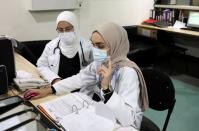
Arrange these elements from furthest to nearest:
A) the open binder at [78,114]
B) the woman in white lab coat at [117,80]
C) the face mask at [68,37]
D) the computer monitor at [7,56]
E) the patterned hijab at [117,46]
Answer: the face mask at [68,37] → the computer monitor at [7,56] → the patterned hijab at [117,46] → the woman in white lab coat at [117,80] → the open binder at [78,114]

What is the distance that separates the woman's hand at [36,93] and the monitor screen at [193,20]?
323cm

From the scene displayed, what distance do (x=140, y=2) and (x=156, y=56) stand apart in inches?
41.8

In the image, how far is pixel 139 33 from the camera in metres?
4.70

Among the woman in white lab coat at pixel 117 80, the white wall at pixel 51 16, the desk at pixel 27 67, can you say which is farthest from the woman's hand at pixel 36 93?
the white wall at pixel 51 16

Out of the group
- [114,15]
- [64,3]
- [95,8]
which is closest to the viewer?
[64,3]

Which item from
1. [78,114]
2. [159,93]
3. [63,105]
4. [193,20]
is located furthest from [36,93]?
[193,20]

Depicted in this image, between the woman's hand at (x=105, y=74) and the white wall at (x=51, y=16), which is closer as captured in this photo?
the woman's hand at (x=105, y=74)

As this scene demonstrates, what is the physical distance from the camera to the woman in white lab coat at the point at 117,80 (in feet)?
4.33

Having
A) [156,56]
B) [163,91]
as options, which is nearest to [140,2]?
[156,56]

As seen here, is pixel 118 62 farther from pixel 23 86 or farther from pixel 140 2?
pixel 140 2

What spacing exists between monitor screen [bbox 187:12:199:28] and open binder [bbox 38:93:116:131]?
325 centimetres

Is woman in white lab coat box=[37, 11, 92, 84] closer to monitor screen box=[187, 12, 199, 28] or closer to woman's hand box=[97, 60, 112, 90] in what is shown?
woman's hand box=[97, 60, 112, 90]

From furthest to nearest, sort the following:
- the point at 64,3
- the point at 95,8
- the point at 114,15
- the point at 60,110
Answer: the point at 114,15 → the point at 95,8 → the point at 64,3 → the point at 60,110

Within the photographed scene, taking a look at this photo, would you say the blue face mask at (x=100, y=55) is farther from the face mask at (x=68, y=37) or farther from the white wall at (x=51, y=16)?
the white wall at (x=51, y=16)
